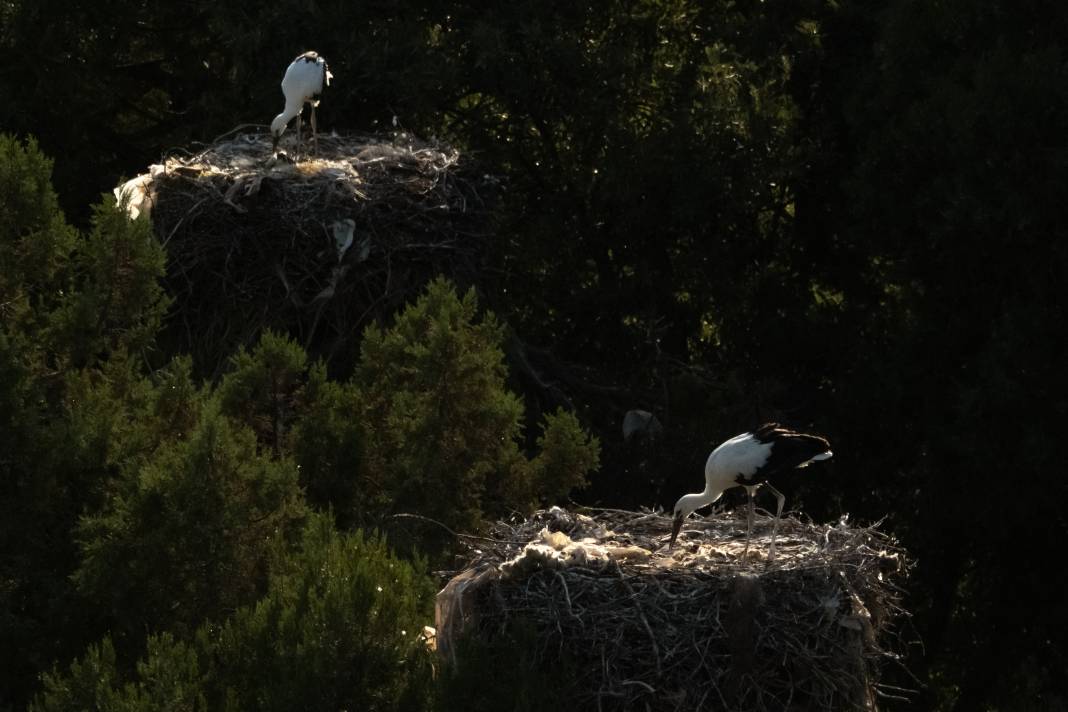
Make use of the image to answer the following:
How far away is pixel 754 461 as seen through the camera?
973cm

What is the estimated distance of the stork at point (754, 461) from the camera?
31.7 ft

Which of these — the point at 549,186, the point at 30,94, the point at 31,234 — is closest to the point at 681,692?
the point at 31,234

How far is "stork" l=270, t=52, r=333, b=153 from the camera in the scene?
566 inches

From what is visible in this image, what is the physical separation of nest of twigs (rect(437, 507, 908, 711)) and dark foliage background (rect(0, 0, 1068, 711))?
14.9 feet

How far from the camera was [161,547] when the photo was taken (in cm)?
960

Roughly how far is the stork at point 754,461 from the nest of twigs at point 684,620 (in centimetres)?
63

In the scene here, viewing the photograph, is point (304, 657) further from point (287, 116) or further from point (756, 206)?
point (756, 206)

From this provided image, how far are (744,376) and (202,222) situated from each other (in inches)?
194

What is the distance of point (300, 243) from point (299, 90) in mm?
1498

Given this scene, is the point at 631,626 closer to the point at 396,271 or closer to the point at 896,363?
the point at 396,271

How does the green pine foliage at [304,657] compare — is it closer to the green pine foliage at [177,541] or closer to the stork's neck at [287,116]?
the green pine foliage at [177,541]

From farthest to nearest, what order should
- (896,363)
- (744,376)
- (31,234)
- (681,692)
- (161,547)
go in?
1. (744,376)
2. (896,363)
3. (31,234)
4. (161,547)
5. (681,692)

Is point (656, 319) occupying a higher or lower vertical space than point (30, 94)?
lower

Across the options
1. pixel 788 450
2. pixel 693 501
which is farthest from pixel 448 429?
pixel 788 450
